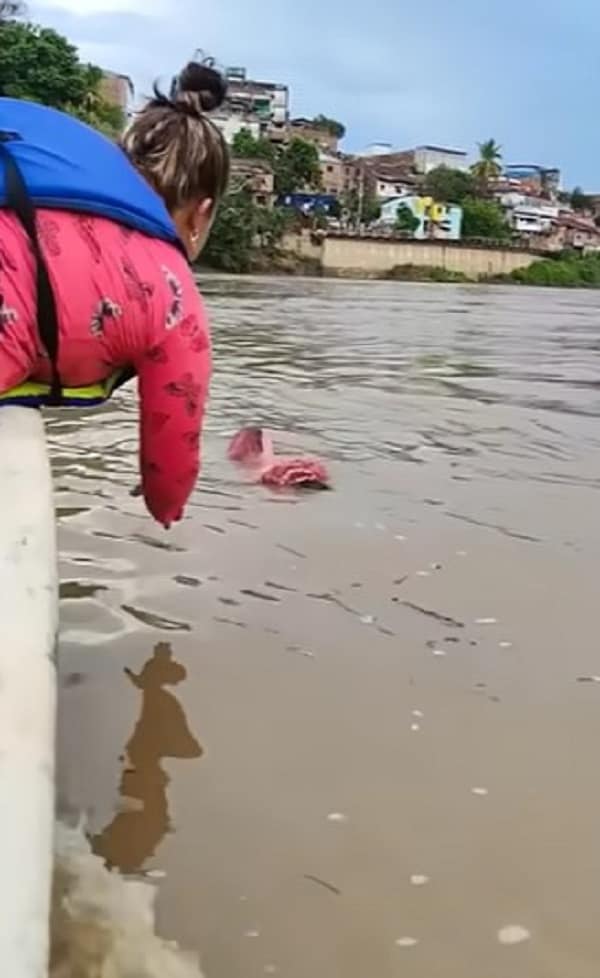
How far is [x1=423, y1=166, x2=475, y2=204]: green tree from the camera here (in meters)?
91.8

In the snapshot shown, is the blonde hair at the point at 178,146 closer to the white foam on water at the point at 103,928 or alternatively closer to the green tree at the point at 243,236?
the white foam on water at the point at 103,928

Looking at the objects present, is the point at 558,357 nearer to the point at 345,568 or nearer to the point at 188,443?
the point at 345,568

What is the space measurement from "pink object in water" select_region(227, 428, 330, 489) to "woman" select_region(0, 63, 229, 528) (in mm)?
2395

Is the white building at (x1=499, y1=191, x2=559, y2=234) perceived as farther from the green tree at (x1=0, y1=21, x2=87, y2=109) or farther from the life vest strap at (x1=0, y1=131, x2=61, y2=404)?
the life vest strap at (x1=0, y1=131, x2=61, y2=404)

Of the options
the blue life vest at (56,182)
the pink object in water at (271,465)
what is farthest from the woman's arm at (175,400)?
the pink object in water at (271,465)

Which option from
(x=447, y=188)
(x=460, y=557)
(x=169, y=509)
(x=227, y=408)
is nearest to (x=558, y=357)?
(x=227, y=408)

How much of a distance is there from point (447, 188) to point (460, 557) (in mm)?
92226

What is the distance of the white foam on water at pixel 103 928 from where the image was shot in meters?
1.57

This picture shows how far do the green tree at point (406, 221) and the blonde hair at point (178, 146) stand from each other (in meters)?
78.5

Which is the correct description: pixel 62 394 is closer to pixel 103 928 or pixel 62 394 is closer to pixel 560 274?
pixel 103 928

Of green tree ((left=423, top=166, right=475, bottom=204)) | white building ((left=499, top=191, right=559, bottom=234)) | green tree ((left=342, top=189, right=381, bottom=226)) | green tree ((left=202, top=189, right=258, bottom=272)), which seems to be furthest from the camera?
→ white building ((left=499, top=191, right=559, bottom=234))

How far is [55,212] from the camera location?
192cm

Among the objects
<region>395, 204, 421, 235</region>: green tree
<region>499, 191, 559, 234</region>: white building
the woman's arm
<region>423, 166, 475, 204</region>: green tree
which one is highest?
<region>423, 166, 475, 204</region>: green tree

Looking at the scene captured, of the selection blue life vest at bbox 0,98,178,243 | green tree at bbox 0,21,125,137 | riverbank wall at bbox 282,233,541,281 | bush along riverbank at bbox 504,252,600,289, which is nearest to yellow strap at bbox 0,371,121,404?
blue life vest at bbox 0,98,178,243
